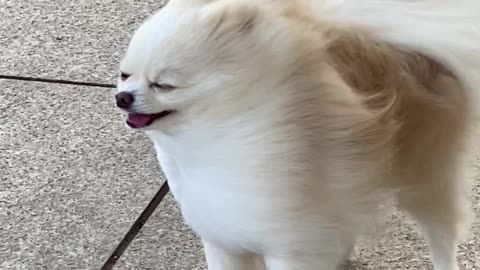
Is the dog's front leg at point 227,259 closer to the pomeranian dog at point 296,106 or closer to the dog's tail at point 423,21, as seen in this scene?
the pomeranian dog at point 296,106

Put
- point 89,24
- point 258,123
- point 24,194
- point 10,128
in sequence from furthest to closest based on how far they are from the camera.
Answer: point 89,24 → point 10,128 → point 24,194 → point 258,123

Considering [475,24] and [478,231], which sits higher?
[475,24]

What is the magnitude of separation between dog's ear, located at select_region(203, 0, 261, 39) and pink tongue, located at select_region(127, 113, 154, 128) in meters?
0.16

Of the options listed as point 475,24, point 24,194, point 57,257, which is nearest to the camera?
point 475,24

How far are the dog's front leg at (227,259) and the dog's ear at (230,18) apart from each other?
0.48 metres

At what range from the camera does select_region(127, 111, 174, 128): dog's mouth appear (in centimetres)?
146

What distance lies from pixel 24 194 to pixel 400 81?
1235mm

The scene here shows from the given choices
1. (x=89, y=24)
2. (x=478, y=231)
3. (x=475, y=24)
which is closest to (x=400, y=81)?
(x=475, y=24)

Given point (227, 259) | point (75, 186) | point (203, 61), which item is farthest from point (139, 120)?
point (75, 186)

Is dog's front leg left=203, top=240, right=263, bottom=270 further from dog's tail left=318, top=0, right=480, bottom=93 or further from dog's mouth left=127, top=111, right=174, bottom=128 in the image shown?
dog's tail left=318, top=0, right=480, bottom=93

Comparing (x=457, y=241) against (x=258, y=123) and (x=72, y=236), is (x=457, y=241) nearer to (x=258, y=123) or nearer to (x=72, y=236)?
(x=258, y=123)

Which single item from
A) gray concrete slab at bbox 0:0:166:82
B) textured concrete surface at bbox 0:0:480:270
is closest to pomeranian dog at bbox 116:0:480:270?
textured concrete surface at bbox 0:0:480:270

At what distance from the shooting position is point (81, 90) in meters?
2.89

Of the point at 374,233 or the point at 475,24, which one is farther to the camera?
the point at 374,233
